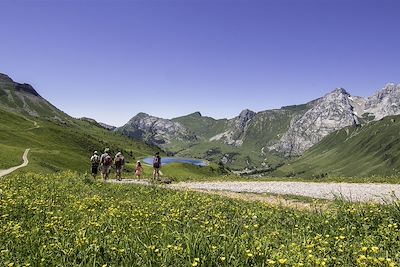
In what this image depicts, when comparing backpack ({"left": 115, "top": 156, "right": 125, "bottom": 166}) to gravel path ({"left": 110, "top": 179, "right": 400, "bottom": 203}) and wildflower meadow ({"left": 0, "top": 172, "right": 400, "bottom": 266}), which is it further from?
wildflower meadow ({"left": 0, "top": 172, "right": 400, "bottom": 266})

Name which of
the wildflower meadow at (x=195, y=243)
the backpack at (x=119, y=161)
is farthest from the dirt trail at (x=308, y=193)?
the backpack at (x=119, y=161)

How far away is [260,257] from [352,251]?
1.98 m

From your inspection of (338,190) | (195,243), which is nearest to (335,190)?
(338,190)

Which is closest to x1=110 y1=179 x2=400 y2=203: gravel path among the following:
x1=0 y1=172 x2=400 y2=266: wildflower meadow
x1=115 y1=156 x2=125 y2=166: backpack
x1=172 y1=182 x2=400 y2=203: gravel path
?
x1=172 y1=182 x2=400 y2=203: gravel path

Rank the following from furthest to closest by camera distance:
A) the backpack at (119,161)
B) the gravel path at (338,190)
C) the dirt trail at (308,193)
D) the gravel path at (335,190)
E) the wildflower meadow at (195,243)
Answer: the backpack at (119,161) → the gravel path at (335,190) → the gravel path at (338,190) → the dirt trail at (308,193) → the wildflower meadow at (195,243)

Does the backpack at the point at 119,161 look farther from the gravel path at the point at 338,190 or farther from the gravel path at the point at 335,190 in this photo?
the gravel path at the point at 338,190

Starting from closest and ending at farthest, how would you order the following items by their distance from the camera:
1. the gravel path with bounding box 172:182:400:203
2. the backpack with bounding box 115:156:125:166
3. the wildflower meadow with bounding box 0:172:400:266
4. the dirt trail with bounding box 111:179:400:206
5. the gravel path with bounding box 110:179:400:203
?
→ the wildflower meadow with bounding box 0:172:400:266
the dirt trail with bounding box 111:179:400:206
the gravel path with bounding box 172:182:400:203
the gravel path with bounding box 110:179:400:203
the backpack with bounding box 115:156:125:166

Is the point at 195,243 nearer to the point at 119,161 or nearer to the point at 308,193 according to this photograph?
the point at 308,193

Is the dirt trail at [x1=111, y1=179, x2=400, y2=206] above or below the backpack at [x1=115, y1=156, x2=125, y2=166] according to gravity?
below

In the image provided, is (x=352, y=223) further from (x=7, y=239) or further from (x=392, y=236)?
(x=7, y=239)

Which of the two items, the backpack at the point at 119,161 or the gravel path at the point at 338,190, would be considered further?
the backpack at the point at 119,161

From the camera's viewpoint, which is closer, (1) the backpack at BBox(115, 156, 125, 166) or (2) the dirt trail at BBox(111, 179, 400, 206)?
(2) the dirt trail at BBox(111, 179, 400, 206)

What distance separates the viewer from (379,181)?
3906 centimetres

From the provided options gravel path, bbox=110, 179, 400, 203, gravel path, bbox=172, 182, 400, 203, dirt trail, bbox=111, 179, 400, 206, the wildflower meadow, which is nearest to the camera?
the wildflower meadow
